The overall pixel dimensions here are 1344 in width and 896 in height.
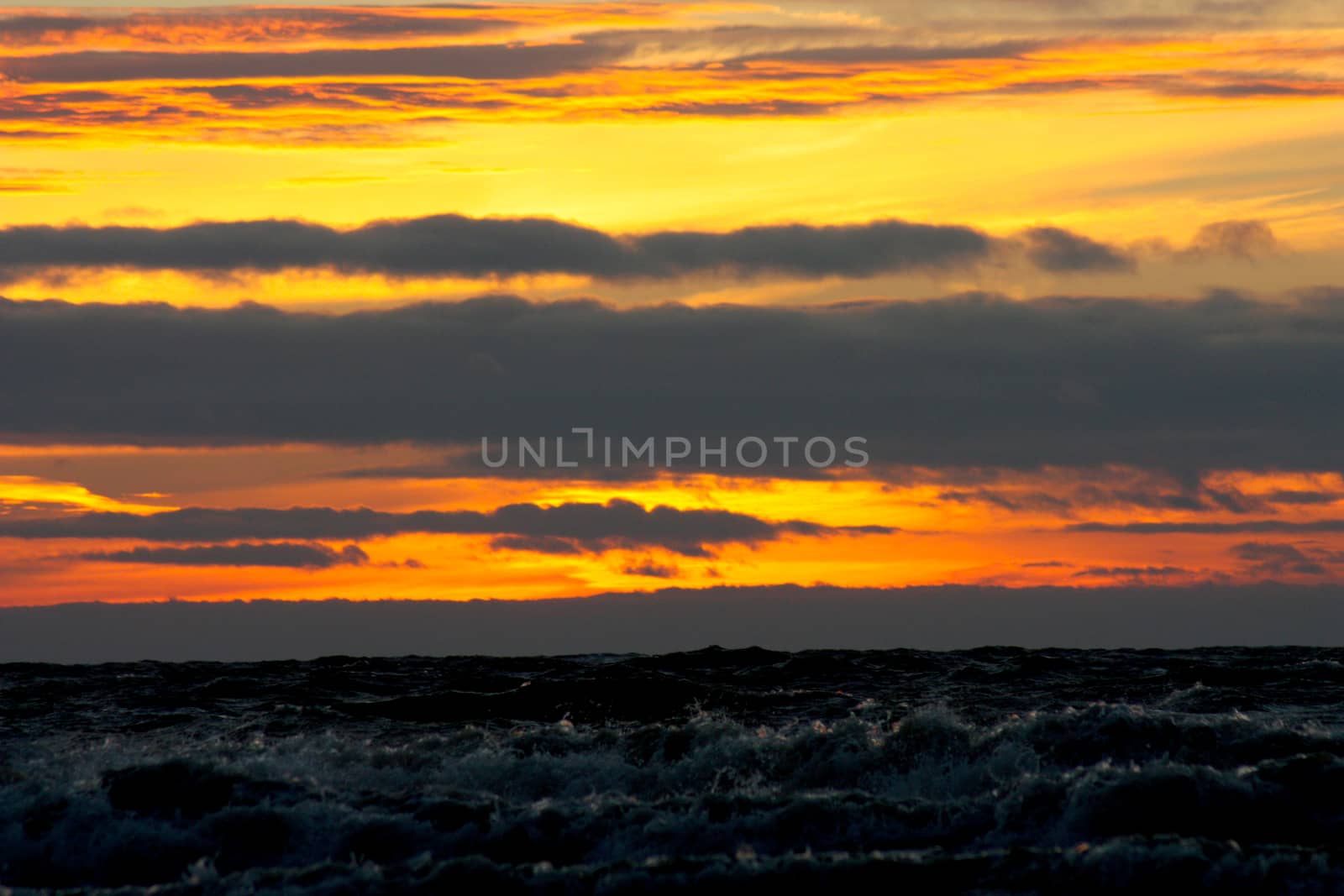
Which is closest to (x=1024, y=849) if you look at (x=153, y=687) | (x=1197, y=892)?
(x=1197, y=892)

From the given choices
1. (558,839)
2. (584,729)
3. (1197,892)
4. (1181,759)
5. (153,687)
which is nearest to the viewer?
(1197,892)

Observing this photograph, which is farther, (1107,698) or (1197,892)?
(1107,698)

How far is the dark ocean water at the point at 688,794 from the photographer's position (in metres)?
19.2

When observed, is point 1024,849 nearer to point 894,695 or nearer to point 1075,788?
point 1075,788

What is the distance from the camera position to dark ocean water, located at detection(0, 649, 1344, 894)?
1920 centimetres

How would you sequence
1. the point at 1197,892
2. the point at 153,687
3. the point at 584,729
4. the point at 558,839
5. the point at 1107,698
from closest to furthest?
the point at 1197,892 < the point at 558,839 < the point at 584,729 < the point at 1107,698 < the point at 153,687

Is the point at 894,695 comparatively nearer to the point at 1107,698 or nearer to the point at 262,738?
the point at 1107,698

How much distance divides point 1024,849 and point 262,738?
16.5 meters

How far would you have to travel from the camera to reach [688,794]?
23203 millimetres

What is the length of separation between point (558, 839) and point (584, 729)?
8.17 metres

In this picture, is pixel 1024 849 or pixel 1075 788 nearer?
pixel 1024 849

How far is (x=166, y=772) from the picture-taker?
24328 millimetres

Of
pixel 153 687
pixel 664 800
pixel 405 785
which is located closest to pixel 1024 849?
pixel 664 800

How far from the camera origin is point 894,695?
34.8 metres
